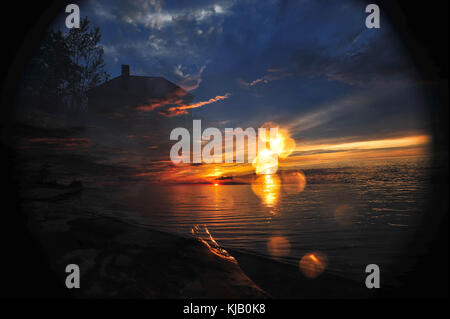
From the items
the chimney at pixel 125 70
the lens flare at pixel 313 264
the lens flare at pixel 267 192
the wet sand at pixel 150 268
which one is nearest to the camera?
the wet sand at pixel 150 268

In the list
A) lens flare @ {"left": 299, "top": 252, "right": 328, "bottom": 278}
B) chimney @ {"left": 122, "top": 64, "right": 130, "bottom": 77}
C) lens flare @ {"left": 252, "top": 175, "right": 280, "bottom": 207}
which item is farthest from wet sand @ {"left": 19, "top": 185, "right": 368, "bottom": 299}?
chimney @ {"left": 122, "top": 64, "right": 130, "bottom": 77}

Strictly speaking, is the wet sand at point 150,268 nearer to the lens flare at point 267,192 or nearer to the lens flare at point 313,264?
the lens flare at point 313,264

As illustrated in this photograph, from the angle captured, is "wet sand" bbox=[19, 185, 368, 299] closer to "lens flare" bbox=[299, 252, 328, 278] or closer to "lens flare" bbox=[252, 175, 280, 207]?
"lens flare" bbox=[299, 252, 328, 278]

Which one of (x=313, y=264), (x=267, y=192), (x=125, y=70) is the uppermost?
(x=125, y=70)

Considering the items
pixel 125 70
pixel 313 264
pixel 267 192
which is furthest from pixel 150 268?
pixel 125 70

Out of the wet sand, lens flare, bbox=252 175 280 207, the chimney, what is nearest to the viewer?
the wet sand

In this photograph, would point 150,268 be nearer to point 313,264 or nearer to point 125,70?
point 313,264

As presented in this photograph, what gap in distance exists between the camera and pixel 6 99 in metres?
4.31

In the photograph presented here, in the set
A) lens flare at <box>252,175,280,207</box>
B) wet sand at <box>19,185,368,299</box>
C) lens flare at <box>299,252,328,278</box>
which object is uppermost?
wet sand at <box>19,185,368,299</box>

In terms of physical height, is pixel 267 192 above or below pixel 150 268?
below

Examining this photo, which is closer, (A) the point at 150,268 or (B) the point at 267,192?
(A) the point at 150,268

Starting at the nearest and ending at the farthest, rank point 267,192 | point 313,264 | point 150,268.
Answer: point 150,268 → point 313,264 → point 267,192

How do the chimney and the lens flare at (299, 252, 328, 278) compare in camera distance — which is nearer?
the lens flare at (299, 252, 328, 278)

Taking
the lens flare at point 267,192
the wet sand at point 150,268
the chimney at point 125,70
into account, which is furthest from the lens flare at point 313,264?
the chimney at point 125,70
